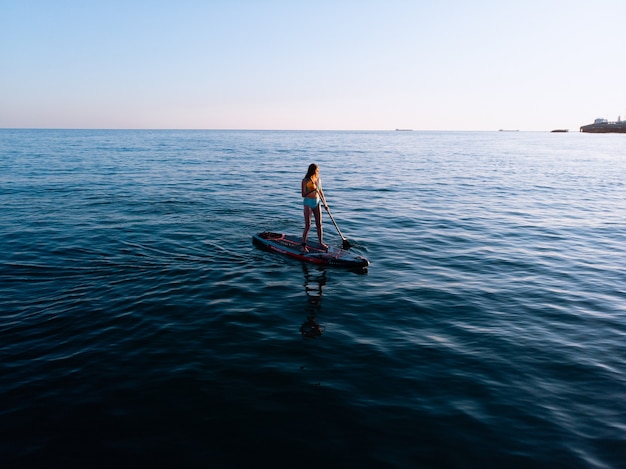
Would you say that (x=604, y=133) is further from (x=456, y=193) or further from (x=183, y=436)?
(x=183, y=436)

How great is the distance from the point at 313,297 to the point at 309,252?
300 centimetres

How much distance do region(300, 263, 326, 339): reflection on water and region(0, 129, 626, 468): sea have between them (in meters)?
0.08

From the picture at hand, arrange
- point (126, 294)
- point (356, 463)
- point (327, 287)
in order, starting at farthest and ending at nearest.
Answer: point (327, 287) → point (126, 294) → point (356, 463)

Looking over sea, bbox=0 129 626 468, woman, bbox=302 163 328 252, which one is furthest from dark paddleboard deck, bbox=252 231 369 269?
woman, bbox=302 163 328 252

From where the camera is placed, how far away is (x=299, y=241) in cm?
1441

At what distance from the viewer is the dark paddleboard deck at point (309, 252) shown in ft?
40.9

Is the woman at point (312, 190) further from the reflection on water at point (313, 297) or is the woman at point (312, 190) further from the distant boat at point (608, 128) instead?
the distant boat at point (608, 128)

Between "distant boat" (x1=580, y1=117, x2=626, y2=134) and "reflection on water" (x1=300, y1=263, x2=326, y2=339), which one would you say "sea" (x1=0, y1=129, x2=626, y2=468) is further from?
"distant boat" (x1=580, y1=117, x2=626, y2=134)

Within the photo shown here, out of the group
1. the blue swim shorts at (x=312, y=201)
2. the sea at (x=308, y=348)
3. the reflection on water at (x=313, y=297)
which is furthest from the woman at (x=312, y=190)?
the sea at (x=308, y=348)

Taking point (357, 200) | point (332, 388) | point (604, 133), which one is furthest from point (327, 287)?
point (604, 133)

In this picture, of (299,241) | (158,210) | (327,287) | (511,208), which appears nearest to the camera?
(327,287)

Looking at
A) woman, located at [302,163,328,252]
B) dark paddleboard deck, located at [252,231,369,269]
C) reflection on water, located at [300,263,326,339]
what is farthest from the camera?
dark paddleboard deck, located at [252,231,369,269]

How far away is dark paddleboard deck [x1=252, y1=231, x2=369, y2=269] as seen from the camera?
1246cm

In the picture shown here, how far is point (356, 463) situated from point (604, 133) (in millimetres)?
219900
